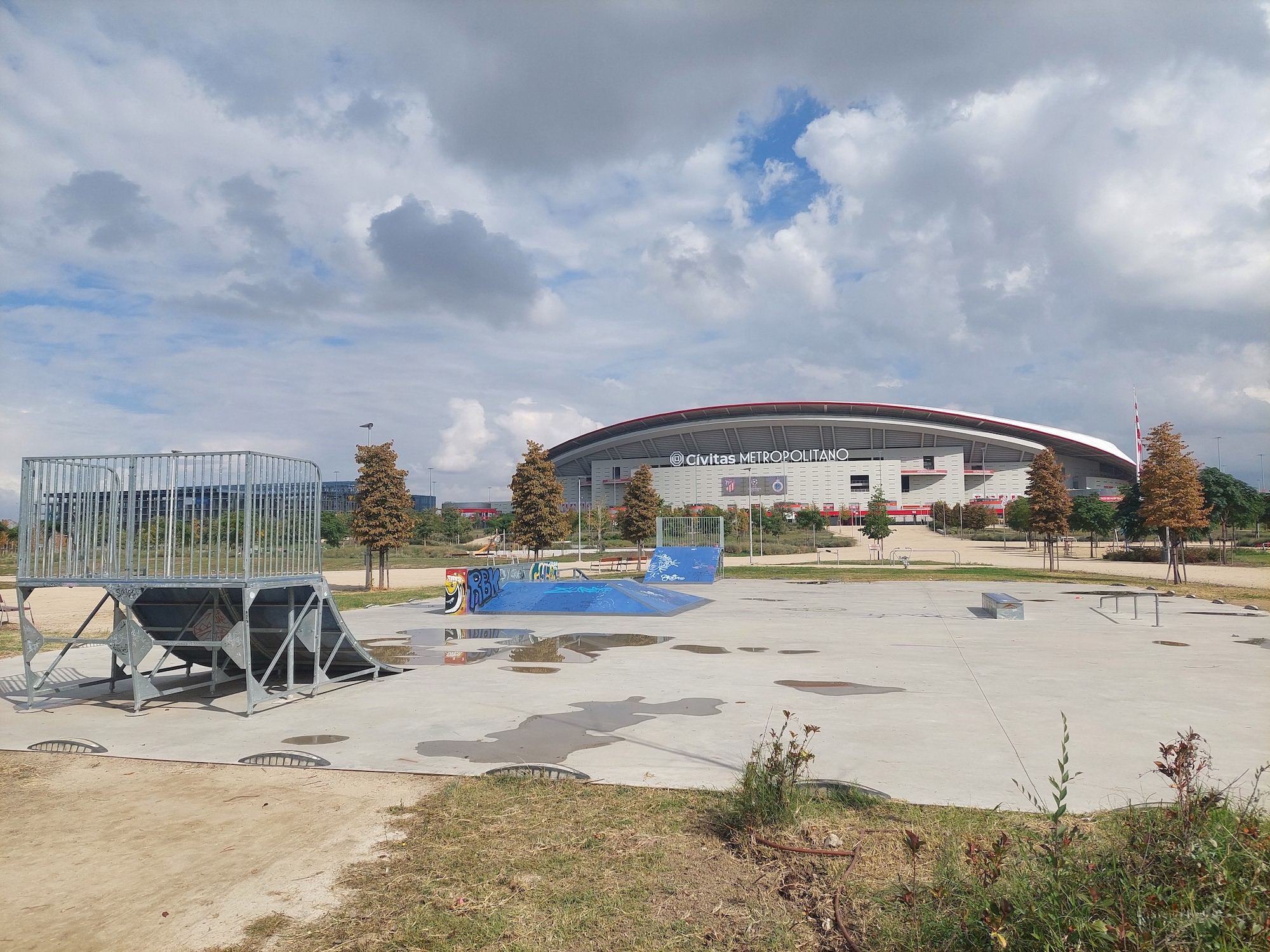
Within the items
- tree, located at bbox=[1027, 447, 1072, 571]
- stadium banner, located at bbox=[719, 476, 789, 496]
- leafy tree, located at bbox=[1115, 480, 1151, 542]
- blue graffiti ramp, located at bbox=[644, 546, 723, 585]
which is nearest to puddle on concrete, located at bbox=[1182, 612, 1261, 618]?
blue graffiti ramp, located at bbox=[644, 546, 723, 585]

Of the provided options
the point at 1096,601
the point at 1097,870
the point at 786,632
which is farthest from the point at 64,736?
the point at 1096,601

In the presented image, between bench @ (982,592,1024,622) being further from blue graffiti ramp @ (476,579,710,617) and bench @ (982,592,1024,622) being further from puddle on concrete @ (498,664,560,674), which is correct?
puddle on concrete @ (498,664,560,674)

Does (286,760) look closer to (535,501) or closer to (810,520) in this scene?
(535,501)

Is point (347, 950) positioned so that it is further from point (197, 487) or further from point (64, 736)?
point (197, 487)

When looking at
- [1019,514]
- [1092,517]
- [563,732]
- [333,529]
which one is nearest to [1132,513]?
[1092,517]

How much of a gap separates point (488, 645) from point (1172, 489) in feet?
111

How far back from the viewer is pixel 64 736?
340 inches

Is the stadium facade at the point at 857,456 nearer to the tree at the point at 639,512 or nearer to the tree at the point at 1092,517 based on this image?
the tree at the point at 1092,517

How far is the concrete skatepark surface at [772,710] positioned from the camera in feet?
23.5

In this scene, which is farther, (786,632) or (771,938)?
(786,632)

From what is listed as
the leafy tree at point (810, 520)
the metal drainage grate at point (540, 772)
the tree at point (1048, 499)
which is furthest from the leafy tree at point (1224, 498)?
the metal drainage grate at point (540, 772)

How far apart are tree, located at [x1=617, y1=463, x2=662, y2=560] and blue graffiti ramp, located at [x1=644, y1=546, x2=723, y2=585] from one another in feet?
48.7

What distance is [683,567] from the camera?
3522 cm

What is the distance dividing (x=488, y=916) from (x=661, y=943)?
95 cm
